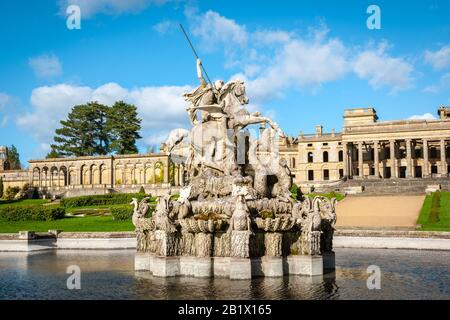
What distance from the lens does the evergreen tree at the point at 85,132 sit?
97.8 m

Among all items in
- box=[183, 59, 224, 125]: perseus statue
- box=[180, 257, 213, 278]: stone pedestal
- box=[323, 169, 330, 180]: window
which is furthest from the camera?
box=[323, 169, 330, 180]: window

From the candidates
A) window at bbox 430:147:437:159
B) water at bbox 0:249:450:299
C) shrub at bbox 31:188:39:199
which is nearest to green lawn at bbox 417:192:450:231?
water at bbox 0:249:450:299

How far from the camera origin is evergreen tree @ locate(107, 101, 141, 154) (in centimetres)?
9597

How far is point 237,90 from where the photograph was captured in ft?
66.6

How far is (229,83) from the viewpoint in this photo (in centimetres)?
1998

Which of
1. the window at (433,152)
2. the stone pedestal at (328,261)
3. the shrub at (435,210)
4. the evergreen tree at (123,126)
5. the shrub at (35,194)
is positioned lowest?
the stone pedestal at (328,261)

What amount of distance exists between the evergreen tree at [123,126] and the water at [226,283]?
7579 centimetres

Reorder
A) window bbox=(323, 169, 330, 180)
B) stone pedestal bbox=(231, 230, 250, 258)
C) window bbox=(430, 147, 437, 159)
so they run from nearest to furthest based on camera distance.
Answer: stone pedestal bbox=(231, 230, 250, 258)
window bbox=(430, 147, 437, 159)
window bbox=(323, 169, 330, 180)

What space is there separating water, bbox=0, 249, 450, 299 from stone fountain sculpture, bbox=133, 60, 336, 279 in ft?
1.94

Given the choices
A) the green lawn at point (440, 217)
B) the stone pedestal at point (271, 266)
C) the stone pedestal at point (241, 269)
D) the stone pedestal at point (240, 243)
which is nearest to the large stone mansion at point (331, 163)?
the green lawn at point (440, 217)

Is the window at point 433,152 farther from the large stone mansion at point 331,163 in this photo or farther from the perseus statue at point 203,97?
the perseus statue at point 203,97

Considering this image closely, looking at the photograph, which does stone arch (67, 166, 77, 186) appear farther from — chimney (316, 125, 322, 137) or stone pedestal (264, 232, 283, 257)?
stone pedestal (264, 232, 283, 257)

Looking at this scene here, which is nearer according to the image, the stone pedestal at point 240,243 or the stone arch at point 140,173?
the stone pedestal at point 240,243
